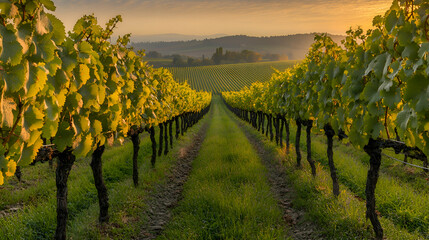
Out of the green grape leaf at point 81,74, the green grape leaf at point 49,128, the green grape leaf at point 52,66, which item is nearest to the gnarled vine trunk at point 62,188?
the green grape leaf at point 81,74

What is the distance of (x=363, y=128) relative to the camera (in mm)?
4379

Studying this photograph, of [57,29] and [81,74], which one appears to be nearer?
[57,29]

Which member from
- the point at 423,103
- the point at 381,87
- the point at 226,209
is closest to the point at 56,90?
the point at 423,103

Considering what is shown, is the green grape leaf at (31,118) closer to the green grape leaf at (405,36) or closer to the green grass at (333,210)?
the green grape leaf at (405,36)

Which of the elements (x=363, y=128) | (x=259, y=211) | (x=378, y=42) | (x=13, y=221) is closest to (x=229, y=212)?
(x=259, y=211)

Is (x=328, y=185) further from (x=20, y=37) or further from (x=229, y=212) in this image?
(x=20, y=37)

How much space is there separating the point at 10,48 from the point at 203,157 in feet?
31.8

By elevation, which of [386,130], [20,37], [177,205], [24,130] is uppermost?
[20,37]

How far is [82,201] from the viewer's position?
24.2 ft

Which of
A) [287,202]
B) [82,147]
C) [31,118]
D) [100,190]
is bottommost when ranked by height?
[287,202]

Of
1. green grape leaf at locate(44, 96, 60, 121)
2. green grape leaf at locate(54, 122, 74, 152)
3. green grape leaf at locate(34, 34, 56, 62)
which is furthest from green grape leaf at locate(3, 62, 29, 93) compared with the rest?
green grape leaf at locate(54, 122, 74, 152)

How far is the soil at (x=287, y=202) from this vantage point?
569 cm

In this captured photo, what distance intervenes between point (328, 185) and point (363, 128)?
3.77m

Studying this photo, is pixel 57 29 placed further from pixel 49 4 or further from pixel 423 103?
pixel 423 103
